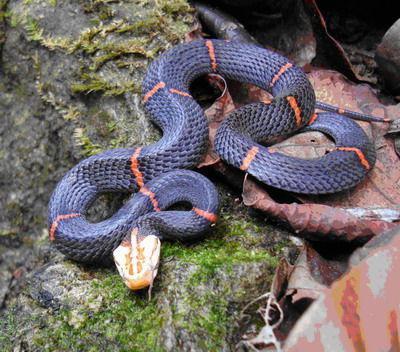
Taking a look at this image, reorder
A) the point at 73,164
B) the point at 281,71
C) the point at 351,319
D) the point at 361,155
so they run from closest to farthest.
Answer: the point at 351,319 < the point at 361,155 < the point at 281,71 < the point at 73,164

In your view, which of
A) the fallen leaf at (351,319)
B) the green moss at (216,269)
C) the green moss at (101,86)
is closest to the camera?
the fallen leaf at (351,319)

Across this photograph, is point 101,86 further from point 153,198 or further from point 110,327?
point 110,327

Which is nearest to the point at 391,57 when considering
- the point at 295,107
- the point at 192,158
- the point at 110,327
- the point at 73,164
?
the point at 295,107

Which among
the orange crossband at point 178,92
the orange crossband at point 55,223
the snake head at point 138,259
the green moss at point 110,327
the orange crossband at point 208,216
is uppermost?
the orange crossband at point 178,92

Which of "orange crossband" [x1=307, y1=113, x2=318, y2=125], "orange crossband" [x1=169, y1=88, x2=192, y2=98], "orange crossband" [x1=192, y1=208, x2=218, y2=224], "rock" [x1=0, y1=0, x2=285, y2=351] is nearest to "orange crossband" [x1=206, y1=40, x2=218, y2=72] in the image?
"rock" [x1=0, y1=0, x2=285, y2=351]

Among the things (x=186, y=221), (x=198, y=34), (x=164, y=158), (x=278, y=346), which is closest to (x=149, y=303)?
(x=186, y=221)

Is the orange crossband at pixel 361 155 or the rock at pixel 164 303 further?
the orange crossband at pixel 361 155

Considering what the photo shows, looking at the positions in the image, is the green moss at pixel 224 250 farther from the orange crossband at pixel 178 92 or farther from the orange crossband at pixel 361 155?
the orange crossband at pixel 178 92

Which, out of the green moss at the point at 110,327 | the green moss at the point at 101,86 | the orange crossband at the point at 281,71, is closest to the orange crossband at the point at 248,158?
the orange crossband at the point at 281,71
